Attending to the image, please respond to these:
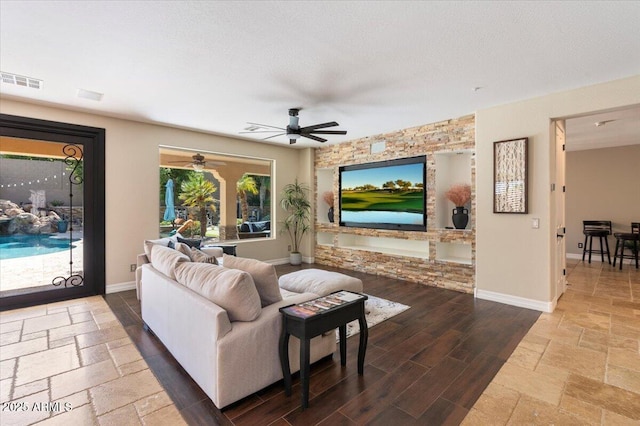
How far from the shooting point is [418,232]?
17.6 ft

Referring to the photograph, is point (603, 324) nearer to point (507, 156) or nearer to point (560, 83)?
point (507, 156)

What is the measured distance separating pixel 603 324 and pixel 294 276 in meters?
3.61

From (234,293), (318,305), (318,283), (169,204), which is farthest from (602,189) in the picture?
(169,204)

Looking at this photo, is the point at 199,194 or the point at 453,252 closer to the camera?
the point at 453,252

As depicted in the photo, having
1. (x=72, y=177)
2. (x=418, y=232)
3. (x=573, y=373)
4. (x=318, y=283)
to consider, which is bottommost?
(x=573, y=373)

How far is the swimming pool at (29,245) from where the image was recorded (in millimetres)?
4176

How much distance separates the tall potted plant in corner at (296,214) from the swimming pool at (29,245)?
3900mm

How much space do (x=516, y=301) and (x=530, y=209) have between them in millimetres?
1262

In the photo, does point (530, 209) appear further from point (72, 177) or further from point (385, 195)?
point (72, 177)

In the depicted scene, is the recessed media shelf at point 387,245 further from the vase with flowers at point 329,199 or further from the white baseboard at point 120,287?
the white baseboard at point 120,287

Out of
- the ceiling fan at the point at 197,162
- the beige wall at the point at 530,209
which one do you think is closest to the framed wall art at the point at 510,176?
the beige wall at the point at 530,209

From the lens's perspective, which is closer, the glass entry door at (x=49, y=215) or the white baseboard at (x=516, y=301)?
the white baseboard at (x=516, y=301)

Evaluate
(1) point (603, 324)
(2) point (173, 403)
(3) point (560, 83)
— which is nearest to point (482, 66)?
(3) point (560, 83)

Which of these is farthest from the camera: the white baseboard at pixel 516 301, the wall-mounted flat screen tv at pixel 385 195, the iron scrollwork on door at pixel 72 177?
the wall-mounted flat screen tv at pixel 385 195
